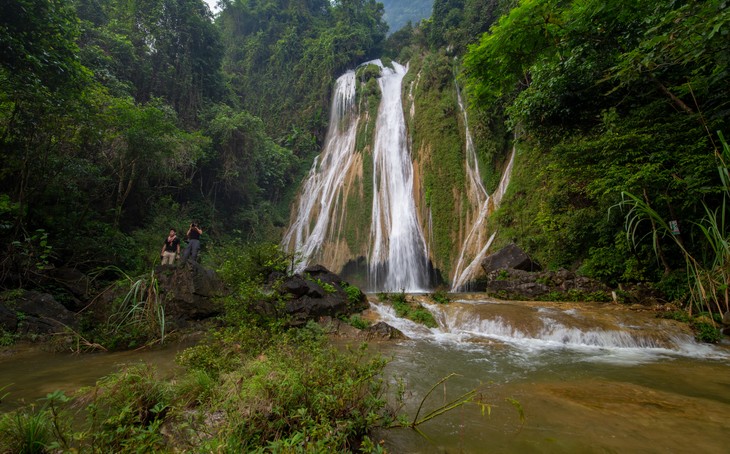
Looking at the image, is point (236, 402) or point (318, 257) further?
point (318, 257)

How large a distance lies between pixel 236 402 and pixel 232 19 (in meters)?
37.2

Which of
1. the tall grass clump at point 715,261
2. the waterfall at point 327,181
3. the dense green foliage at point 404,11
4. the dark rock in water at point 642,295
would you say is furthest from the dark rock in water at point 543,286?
the dense green foliage at point 404,11

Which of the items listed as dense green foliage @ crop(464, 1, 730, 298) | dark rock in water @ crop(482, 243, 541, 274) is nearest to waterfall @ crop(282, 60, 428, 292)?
dark rock in water @ crop(482, 243, 541, 274)

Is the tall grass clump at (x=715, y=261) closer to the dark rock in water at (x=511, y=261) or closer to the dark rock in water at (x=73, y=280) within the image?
the dark rock in water at (x=511, y=261)

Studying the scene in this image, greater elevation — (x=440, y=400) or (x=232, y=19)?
(x=232, y=19)

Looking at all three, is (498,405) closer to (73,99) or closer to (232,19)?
(73,99)

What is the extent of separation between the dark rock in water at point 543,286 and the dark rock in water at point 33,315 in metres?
9.48

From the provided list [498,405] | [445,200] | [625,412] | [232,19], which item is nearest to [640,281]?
[625,412]

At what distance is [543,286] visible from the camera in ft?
27.0

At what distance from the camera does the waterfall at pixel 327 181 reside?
18.1m

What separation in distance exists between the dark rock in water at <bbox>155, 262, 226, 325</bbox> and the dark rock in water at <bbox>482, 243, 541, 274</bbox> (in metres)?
7.32

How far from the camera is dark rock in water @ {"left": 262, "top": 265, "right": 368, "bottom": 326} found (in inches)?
263

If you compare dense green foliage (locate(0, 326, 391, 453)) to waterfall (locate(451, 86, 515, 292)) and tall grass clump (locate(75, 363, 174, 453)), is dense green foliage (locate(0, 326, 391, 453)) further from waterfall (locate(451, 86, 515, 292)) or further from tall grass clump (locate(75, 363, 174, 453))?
waterfall (locate(451, 86, 515, 292))

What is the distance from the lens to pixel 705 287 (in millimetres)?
5539
